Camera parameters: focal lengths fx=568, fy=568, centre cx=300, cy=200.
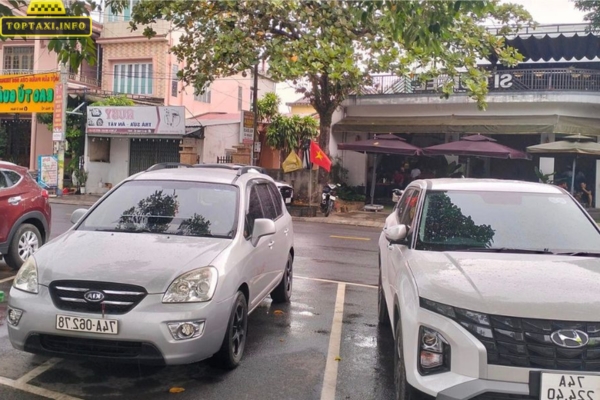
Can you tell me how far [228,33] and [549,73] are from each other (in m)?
13.0

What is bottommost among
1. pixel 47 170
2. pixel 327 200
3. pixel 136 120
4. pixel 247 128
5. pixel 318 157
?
pixel 327 200

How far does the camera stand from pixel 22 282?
4.38 meters

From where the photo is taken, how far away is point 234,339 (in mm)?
4723

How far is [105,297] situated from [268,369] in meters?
1.52

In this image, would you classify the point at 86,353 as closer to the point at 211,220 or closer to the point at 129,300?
the point at 129,300

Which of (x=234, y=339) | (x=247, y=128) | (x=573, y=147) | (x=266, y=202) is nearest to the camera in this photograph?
(x=234, y=339)

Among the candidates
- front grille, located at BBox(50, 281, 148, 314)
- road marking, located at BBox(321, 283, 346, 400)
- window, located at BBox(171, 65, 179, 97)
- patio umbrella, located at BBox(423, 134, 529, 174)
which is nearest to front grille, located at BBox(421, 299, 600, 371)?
road marking, located at BBox(321, 283, 346, 400)

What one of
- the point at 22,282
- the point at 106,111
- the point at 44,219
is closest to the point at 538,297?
the point at 22,282

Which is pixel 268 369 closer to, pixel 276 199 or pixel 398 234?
pixel 398 234

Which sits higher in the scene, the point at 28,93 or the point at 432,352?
the point at 28,93

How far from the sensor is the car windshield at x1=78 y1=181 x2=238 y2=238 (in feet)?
16.7

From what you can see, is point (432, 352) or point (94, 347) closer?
point (432, 352)

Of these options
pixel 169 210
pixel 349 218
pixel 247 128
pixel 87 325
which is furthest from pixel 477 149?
pixel 87 325

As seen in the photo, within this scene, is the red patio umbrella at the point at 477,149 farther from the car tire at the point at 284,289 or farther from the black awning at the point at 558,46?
the car tire at the point at 284,289
